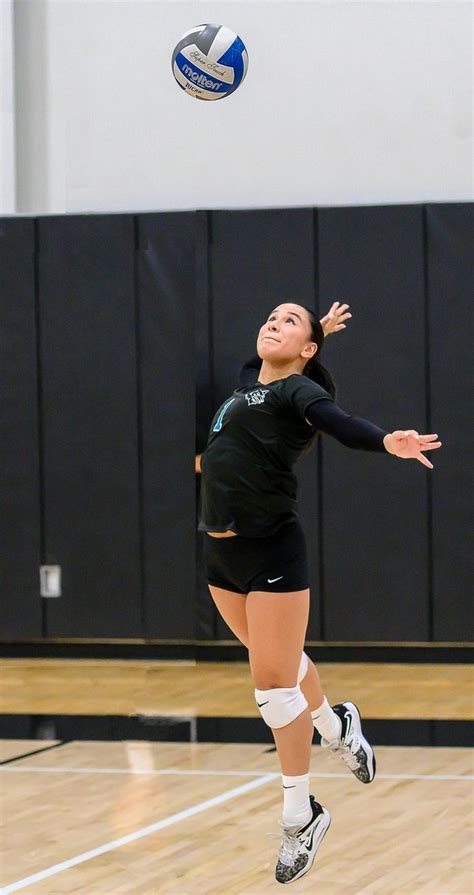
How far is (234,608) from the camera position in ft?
13.9

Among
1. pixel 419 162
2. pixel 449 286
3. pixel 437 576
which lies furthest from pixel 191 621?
pixel 419 162

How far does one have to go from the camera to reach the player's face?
4.21 metres

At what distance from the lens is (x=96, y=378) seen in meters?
8.89

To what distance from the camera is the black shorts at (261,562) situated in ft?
13.4

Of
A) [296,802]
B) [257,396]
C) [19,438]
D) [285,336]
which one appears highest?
[285,336]

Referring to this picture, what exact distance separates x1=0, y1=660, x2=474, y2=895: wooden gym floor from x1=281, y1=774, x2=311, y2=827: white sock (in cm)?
31

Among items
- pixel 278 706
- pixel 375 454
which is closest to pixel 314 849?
pixel 278 706

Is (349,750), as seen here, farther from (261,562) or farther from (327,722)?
(261,562)

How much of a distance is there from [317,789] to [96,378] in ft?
13.4

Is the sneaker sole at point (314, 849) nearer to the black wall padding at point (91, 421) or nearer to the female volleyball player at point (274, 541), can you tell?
the female volleyball player at point (274, 541)

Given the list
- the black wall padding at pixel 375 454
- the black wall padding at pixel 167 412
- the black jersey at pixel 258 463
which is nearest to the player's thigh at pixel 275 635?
the black jersey at pixel 258 463

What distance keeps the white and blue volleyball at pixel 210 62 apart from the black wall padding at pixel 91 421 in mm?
2419

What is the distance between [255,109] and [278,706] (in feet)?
18.9

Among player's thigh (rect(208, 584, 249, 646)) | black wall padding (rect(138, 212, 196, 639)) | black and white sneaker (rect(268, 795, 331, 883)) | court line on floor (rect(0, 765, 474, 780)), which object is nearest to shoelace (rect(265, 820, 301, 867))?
black and white sneaker (rect(268, 795, 331, 883))
